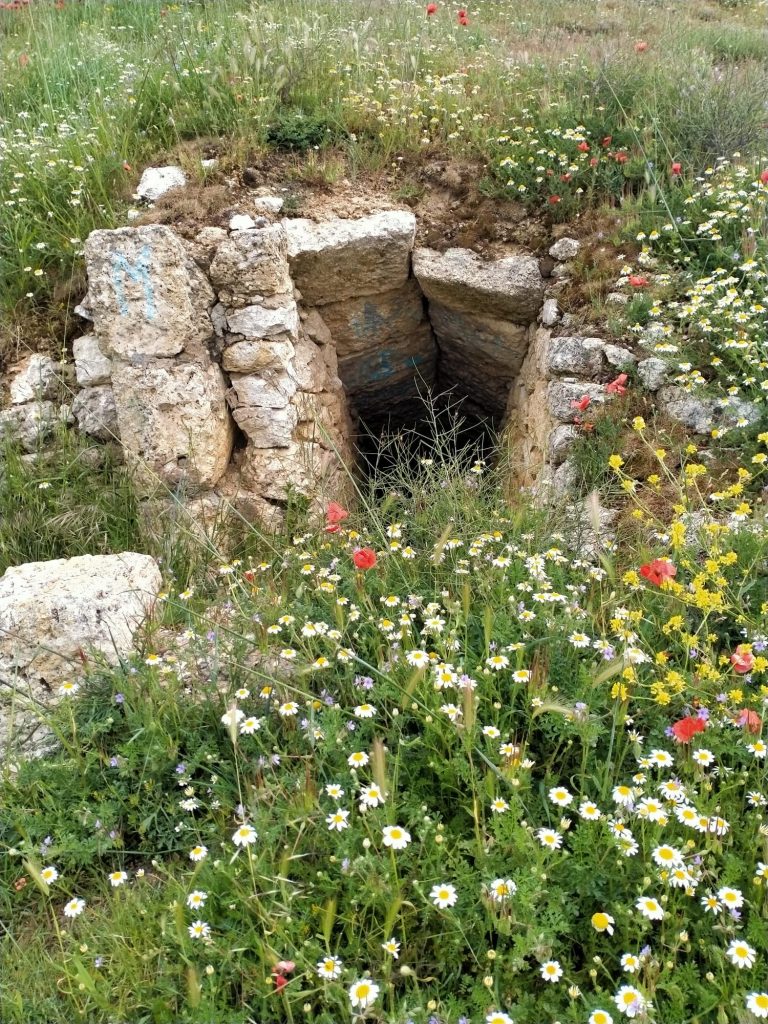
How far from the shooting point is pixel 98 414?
14.1ft

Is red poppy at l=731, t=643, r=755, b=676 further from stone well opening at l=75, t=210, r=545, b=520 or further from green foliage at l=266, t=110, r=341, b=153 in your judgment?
green foliage at l=266, t=110, r=341, b=153

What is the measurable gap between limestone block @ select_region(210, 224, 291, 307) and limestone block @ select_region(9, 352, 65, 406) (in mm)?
1065

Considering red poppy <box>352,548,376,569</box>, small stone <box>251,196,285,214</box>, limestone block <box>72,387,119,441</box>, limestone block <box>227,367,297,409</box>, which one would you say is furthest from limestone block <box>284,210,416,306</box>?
red poppy <box>352,548,376,569</box>

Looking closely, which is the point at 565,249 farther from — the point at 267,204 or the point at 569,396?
the point at 267,204

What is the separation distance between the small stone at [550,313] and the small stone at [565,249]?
1.03 feet

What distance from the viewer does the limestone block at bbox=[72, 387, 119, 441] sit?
14.1 ft

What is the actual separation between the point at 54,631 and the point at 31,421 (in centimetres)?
183

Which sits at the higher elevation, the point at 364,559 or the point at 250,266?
the point at 250,266

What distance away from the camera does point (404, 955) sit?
76.2 inches

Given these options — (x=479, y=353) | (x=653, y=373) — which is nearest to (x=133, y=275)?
(x=479, y=353)

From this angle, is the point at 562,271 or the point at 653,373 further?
the point at 562,271

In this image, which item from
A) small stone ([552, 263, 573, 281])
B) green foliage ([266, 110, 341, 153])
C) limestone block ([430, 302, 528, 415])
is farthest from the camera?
limestone block ([430, 302, 528, 415])

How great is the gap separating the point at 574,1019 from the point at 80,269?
4478 mm

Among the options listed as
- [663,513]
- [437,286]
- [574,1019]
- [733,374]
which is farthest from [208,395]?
[574,1019]
